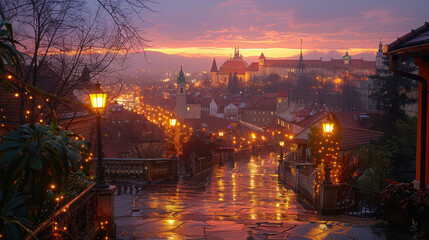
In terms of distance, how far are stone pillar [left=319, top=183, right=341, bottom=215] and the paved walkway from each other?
1.32 feet

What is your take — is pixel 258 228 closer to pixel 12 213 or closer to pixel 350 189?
pixel 350 189

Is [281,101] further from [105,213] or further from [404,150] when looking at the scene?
[105,213]

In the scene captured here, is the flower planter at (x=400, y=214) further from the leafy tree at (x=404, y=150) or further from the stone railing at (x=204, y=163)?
the leafy tree at (x=404, y=150)

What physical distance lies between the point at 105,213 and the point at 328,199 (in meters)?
6.61

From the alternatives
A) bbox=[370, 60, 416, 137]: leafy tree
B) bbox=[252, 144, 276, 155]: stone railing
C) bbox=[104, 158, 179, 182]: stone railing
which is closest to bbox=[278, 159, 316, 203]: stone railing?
bbox=[104, 158, 179, 182]: stone railing

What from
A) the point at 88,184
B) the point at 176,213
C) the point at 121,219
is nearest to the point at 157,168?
the point at 176,213

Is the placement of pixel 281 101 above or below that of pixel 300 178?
above

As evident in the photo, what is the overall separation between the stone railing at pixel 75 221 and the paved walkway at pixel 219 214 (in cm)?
102

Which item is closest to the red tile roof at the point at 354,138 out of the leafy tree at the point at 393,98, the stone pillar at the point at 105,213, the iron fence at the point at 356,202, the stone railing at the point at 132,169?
the leafy tree at the point at 393,98

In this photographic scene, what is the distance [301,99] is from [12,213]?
464ft

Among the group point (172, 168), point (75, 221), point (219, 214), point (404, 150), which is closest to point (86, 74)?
Result: point (219, 214)

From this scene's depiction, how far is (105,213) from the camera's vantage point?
7.37 meters

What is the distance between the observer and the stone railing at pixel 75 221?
179 inches

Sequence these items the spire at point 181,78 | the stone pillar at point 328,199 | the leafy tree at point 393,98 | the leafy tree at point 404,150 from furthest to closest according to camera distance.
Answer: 1. the spire at point 181,78
2. the leafy tree at point 393,98
3. the leafy tree at point 404,150
4. the stone pillar at point 328,199
